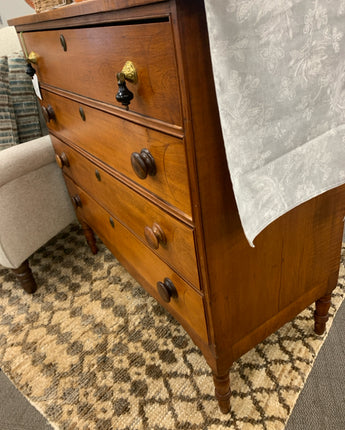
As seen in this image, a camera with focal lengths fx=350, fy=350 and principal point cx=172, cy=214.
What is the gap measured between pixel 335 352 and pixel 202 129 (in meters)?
0.96

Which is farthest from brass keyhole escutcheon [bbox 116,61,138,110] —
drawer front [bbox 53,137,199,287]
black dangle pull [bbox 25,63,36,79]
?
black dangle pull [bbox 25,63,36,79]

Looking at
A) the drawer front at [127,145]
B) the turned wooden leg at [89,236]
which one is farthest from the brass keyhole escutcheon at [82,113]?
the turned wooden leg at [89,236]

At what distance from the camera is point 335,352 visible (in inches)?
45.9

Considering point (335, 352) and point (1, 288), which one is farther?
point (1, 288)

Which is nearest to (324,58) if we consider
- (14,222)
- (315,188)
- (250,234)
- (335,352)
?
(315,188)

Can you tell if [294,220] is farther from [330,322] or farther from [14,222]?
[14,222]

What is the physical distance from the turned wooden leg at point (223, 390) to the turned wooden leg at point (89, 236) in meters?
0.96

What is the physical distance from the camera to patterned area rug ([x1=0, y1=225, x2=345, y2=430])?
107cm

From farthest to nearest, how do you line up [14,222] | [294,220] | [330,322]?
[14,222]
[330,322]
[294,220]

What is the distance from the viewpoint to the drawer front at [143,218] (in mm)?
801

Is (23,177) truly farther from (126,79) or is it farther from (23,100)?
(126,79)

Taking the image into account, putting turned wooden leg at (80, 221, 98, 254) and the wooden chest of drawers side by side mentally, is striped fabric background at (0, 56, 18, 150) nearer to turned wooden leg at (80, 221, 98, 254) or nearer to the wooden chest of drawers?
the wooden chest of drawers

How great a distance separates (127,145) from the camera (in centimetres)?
85

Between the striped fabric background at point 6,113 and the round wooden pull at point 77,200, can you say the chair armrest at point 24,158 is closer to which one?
the striped fabric background at point 6,113
